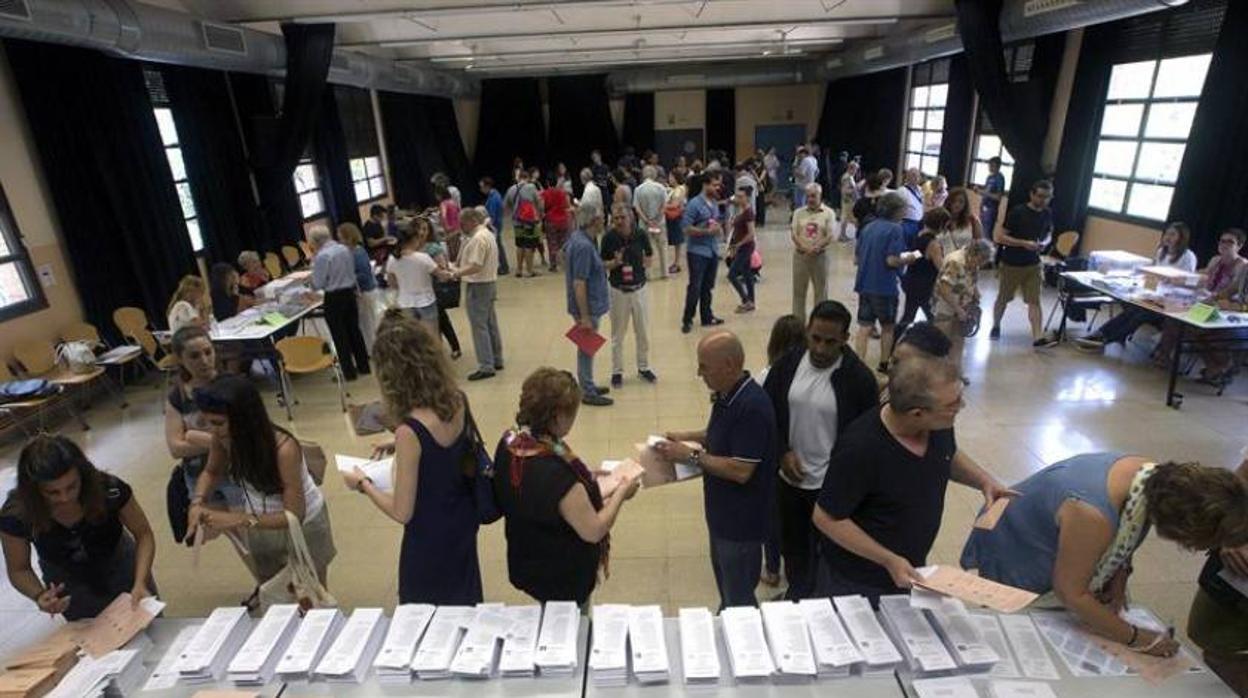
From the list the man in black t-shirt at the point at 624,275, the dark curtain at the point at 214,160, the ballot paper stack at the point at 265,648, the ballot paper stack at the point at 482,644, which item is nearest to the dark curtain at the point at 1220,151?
the man in black t-shirt at the point at 624,275

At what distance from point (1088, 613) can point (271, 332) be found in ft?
18.4

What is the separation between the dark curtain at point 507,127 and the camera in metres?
17.9

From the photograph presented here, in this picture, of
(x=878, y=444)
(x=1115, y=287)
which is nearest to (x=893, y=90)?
(x=1115, y=287)

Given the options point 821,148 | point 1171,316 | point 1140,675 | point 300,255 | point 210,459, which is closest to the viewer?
point 1140,675

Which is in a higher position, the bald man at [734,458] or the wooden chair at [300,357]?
the bald man at [734,458]

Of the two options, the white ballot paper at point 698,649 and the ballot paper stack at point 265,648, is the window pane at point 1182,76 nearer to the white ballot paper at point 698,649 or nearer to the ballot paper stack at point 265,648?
the white ballot paper at point 698,649

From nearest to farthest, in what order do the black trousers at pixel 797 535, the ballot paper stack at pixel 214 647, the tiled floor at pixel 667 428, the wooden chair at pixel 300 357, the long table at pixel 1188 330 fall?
the ballot paper stack at pixel 214 647 → the black trousers at pixel 797 535 → the tiled floor at pixel 667 428 → the long table at pixel 1188 330 → the wooden chair at pixel 300 357

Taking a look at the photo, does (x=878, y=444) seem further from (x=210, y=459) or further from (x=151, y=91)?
(x=151, y=91)

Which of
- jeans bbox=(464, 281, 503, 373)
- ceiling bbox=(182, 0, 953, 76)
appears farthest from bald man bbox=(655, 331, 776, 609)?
ceiling bbox=(182, 0, 953, 76)

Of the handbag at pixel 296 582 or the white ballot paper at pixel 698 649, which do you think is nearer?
the white ballot paper at pixel 698 649

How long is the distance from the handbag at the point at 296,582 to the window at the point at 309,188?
9.28 m

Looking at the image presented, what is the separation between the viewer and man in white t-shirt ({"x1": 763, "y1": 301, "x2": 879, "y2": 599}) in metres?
2.51

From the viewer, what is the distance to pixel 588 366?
523 centimetres

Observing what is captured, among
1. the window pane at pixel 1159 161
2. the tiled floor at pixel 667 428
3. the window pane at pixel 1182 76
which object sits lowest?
the tiled floor at pixel 667 428
